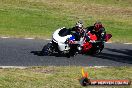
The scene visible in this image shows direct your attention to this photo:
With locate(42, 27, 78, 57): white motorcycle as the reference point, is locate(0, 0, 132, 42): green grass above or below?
below

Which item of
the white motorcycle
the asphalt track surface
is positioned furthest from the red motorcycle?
the white motorcycle

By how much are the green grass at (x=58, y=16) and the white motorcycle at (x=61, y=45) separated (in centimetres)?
494

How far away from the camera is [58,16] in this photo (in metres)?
31.5

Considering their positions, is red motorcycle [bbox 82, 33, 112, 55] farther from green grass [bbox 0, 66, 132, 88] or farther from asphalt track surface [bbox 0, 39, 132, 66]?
green grass [bbox 0, 66, 132, 88]

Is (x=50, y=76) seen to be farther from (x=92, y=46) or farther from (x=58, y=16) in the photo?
(x=58, y=16)

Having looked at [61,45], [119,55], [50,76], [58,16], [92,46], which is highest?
[50,76]

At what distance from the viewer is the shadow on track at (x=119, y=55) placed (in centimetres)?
1850

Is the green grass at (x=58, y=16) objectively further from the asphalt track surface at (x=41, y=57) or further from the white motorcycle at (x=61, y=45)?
the white motorcycle at (x=61, y=45)

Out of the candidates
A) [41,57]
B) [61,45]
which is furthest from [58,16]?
[41,57]

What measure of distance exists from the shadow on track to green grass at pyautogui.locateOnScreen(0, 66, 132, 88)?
12.3 ft

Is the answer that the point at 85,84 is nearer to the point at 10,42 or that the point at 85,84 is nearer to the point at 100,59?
the point at 100,59

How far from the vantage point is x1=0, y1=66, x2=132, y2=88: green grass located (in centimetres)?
1132

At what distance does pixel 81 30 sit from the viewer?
18.4m

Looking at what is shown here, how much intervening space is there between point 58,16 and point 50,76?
1933 centimetres
